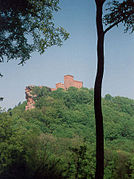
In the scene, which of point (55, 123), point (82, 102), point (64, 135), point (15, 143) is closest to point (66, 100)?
point (82, 102)

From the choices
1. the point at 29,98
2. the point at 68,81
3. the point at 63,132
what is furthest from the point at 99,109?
the point at 68,81

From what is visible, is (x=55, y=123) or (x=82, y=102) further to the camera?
(x=82, y=102)

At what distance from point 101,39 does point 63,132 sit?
43.3m

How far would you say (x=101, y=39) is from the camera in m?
4.35

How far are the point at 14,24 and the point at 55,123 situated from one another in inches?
1880

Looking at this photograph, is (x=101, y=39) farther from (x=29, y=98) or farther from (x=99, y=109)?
(x=29, y=98)

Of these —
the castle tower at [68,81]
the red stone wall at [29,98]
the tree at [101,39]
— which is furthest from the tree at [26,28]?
the castle tower at [68,81]

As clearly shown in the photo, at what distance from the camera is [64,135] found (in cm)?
4388

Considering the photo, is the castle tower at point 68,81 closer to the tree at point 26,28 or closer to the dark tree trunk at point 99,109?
the tree at point 26,28

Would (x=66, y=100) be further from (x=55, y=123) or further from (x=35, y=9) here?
(x=35, y=9)

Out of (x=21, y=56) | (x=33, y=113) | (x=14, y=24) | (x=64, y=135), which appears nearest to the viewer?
(x=14, y=24)

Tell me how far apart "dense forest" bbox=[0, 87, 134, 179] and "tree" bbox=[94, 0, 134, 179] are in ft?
4.11

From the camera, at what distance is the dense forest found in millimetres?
14434

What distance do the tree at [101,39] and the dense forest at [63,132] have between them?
4.11 feet
